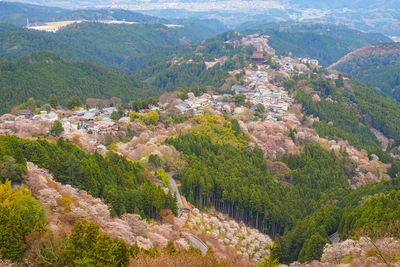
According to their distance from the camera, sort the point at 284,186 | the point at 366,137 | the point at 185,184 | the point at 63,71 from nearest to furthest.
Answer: the point at 185,184 < the point at 284,186 < the point at 366,137 < the point at 63,71

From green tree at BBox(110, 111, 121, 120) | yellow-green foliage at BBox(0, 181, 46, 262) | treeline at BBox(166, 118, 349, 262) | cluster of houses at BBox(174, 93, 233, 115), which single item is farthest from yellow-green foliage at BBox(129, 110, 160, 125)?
yellow-green foliage at BBox(0, 181, 46, 262)

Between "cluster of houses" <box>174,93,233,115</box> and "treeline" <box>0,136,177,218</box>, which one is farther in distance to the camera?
"cluster of houses" <box>174,93,233,115</box>

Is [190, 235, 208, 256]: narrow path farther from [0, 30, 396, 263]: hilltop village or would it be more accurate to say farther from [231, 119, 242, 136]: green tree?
[231, 119, 242, 136]: green tree

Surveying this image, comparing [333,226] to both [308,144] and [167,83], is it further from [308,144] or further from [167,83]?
[167,83]

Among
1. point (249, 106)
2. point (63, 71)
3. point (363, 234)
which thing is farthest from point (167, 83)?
point (363, 234)

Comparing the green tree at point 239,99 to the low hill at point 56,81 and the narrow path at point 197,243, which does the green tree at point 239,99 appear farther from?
the narrow path at point 197,243

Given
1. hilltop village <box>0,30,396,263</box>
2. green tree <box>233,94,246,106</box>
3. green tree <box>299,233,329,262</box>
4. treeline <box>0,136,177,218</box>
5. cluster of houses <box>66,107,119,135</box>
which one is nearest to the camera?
green tree <box>299,233,329,262</box>
